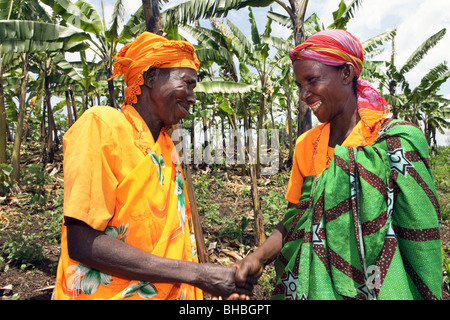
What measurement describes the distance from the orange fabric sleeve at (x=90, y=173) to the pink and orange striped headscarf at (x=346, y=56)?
1160mm

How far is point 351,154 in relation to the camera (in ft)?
4.76

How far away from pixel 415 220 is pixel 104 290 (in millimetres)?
1421

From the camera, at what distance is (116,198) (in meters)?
1.47

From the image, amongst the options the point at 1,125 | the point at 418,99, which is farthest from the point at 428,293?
the point at 418,99

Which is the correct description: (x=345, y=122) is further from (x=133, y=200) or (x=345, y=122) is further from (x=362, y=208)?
(x=133, y=200)

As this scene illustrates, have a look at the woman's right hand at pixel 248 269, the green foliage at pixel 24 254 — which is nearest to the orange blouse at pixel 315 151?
the woman's right hand at pixel 248 269

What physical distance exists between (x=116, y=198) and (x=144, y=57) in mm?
837

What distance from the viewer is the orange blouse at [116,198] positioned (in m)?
1.34

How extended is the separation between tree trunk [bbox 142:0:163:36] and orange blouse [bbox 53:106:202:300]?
1748mm

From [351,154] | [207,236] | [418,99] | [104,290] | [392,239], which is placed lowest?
[207,236]

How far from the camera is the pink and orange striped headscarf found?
1.61 m

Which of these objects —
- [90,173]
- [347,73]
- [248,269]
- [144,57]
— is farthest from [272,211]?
[90,173]

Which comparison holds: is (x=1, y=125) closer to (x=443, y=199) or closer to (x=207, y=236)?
(x=207, y=236)

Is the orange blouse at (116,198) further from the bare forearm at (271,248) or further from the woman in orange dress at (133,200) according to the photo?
the bare forearm at (271,248)
